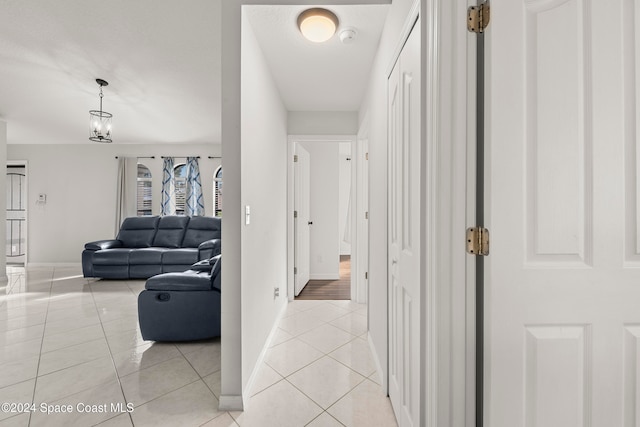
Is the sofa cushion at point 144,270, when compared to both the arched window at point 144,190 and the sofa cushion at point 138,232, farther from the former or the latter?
the arched window at point 144,190

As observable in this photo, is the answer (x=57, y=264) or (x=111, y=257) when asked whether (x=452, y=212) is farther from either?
(x=57, y=264)

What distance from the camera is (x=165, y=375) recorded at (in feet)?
6.20

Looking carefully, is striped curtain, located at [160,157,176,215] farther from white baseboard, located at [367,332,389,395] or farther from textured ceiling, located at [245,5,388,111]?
white baseboard, located at [367,332,389,395]

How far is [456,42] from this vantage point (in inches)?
37.0

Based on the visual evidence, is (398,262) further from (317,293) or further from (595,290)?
(317,293)

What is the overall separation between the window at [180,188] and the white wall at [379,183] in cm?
519

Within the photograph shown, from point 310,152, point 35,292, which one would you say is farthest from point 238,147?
point 35,292

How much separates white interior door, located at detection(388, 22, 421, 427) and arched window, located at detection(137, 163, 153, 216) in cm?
616

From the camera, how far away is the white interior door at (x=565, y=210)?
85 cm

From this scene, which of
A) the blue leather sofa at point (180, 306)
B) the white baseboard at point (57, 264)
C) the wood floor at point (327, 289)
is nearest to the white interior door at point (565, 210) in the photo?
the blue leather sofa at point (180, 306)

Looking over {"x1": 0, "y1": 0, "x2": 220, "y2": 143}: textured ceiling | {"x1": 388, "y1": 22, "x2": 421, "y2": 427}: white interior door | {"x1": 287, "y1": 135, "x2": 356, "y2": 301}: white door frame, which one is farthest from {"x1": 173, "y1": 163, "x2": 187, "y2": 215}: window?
{"x1": 388, "y1": 22, "x2": 421, "y2": 427}: white interior door

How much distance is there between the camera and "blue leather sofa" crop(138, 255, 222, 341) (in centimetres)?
222

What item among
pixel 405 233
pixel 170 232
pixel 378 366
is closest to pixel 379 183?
pixel 405 233

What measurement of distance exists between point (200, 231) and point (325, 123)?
3.28m
